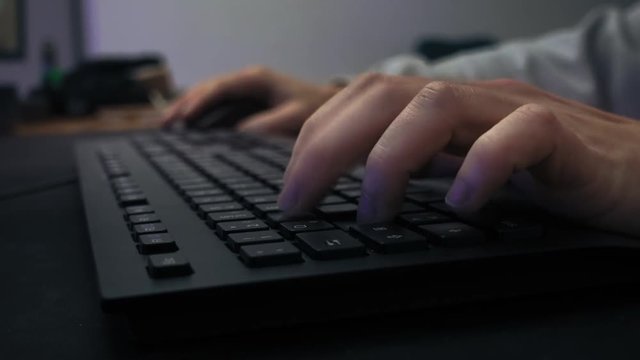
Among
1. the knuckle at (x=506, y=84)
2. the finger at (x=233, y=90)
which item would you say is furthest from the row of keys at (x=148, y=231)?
the finger at (x=233, y=90)

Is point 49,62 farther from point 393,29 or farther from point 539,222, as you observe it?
point 539,222

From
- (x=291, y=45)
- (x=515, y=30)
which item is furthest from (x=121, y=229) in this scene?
(x=515, y=30)

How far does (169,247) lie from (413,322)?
96mm

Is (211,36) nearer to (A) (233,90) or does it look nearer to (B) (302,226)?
(A) (233,90)

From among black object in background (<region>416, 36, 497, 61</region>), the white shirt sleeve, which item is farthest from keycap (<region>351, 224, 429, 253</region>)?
black object in background (<region>416, 36, 497, 61</region>)

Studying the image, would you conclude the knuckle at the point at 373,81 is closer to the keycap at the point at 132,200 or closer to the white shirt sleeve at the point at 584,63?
the keycap at the point at 132,200

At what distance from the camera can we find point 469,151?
1.00 ft

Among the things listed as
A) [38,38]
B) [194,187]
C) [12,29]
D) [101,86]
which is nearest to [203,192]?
[194,187]

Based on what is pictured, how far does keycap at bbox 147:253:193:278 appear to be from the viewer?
0.80ft

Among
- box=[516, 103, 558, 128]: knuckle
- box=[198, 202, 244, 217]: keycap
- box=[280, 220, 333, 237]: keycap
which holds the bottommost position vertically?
box=[198, 202, 244, 217]: keycap

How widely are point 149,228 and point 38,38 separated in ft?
5.00

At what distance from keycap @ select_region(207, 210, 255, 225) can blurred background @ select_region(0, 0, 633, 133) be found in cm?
98

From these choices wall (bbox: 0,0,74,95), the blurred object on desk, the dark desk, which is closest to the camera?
the dark desk

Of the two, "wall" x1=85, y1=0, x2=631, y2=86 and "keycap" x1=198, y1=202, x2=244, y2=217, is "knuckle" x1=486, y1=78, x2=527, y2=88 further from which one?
"wall" x1=85, y1=0, x2=631, y2=86
